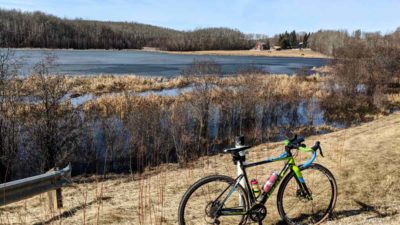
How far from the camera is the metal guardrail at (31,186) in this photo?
18.9ft

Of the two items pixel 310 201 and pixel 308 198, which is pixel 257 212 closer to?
pixel 308 198

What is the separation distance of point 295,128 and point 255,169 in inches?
527

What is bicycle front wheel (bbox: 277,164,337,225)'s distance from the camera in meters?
5.12

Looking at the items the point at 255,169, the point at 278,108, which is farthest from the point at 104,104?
the point at 255,169

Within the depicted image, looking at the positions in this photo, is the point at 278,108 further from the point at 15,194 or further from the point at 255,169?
the point at 15,194

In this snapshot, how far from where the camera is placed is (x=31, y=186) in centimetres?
631

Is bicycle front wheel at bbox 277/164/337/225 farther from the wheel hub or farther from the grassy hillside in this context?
the wheel hub

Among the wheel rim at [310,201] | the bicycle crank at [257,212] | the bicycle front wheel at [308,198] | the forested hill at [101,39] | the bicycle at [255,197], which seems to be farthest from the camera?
the forested hill at [101,39]

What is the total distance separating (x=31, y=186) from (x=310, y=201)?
4.62m

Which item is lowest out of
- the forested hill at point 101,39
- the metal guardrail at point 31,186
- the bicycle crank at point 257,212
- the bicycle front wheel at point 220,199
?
the metal guardrail at point 31,186

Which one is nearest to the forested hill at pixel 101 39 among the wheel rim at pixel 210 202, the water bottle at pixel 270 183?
the wheel rim at pixel 210 202

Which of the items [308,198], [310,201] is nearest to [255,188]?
[308,198]

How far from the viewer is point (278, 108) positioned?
25.6 metres

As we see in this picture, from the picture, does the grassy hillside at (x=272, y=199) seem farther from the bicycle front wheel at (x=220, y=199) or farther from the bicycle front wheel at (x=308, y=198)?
→ the bicycle front wheel at (x=220, y=199)
